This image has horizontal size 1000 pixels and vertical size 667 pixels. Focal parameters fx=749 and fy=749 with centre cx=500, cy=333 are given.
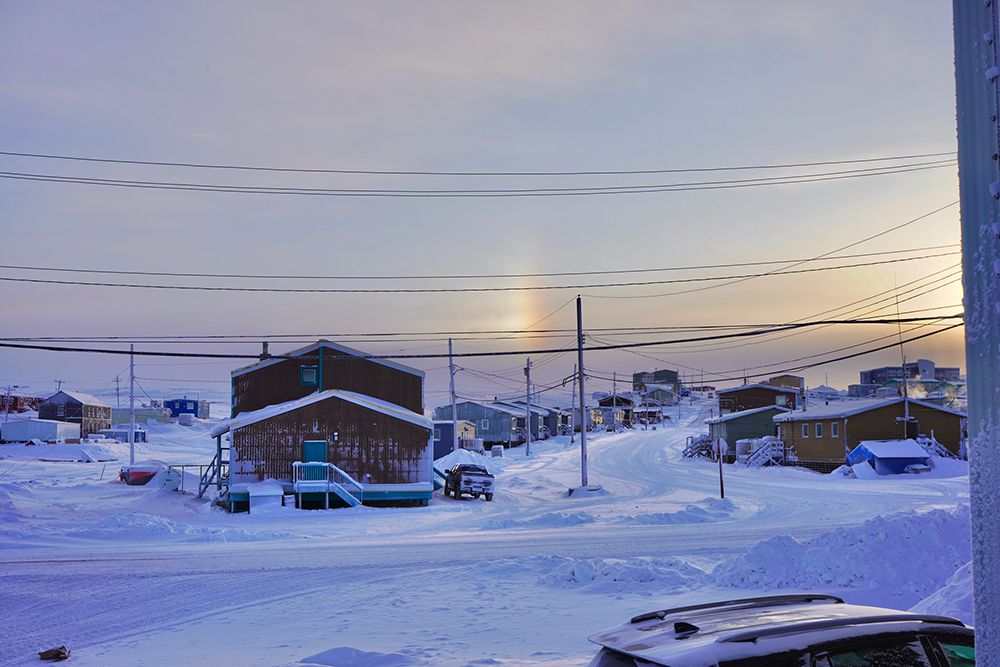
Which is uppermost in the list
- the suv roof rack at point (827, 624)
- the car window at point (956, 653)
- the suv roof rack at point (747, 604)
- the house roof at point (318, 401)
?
the house roof at point (318, 401)

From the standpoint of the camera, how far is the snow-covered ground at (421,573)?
1047 centimetres

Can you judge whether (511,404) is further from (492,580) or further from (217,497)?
(492,580)

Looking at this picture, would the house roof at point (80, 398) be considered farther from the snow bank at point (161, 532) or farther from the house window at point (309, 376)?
the snow bank at point (161, 532)

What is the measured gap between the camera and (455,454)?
185ft

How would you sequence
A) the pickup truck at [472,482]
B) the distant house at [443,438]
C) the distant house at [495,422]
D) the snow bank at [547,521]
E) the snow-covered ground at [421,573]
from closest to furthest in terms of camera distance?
the snow-covered ground at [421,573]
the snow bank at [547,521]
the pickup truck at [472,482]
the distant house at [443,438]
the distant house at [495,422]

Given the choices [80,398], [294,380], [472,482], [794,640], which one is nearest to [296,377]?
[294,380]

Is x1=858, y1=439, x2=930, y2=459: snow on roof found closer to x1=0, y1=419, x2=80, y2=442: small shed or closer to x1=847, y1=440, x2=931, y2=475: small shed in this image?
x1=847, y1=440, x2=931, y2=475: small shed

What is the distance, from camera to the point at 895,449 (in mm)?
45500

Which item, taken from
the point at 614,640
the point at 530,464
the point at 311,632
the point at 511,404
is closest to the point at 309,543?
the point at 311,632

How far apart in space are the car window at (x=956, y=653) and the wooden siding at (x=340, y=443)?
101ft

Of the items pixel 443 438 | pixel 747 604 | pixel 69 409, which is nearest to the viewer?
pixel 747 604

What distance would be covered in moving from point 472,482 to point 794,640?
103ft

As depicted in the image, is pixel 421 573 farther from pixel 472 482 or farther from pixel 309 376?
pixel 309 376

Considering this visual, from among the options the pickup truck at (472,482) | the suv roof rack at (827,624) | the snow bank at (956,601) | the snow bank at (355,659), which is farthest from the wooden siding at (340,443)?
the suv roof rack at (827,624)
